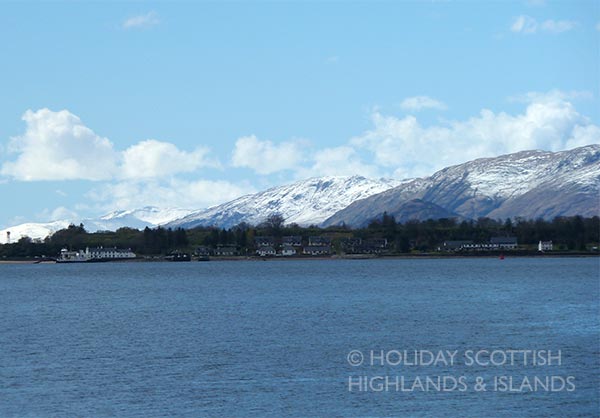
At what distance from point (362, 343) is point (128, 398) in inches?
723

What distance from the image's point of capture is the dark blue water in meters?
39.2

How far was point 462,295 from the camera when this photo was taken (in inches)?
3730

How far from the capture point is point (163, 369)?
155 feet

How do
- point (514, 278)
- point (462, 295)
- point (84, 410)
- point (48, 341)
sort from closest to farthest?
point (84, 410) < point (48, 341) < point (462, 295) < point (514, 278)

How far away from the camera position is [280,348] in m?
53.6

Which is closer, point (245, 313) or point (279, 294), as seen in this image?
point (245, 313)

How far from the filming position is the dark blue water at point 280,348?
39156 millimetres

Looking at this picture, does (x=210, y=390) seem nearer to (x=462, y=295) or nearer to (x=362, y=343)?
(x=362, y=343)

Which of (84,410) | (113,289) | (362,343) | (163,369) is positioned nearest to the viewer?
(84,410)

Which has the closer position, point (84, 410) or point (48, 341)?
point (84, 410)

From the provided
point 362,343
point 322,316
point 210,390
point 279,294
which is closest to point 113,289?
point 279,294

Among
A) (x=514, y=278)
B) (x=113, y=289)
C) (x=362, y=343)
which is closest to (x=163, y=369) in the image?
(x=362, y=343)

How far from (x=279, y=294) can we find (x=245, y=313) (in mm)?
23734

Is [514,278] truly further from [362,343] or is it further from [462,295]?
[362,343]
